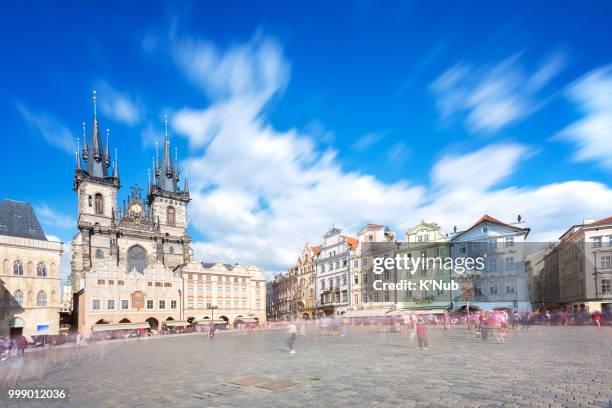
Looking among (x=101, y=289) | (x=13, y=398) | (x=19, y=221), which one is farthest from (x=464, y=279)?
(x=19, y=221)

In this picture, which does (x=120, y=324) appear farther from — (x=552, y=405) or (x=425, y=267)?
(x=552, y=405)

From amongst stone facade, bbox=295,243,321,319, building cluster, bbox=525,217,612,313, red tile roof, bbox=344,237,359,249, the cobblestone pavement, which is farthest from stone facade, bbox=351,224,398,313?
the cobblestone pavement

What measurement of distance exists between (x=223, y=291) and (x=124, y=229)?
62.7 feet

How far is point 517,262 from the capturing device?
4934 cm

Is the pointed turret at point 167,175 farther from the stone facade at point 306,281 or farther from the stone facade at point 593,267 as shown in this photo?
the stone facade at point 593,267

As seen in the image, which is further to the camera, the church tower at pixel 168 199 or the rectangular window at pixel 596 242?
the church tower at pixel 168 199

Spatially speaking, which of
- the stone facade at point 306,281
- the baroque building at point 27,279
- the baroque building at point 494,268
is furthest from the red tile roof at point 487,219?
the baroque building at point 27,279

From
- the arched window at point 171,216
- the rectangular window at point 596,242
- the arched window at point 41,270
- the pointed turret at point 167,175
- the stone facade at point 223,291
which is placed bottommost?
the stone facade at point 223,291

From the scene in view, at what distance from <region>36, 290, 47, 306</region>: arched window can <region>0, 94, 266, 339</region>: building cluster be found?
95 mm

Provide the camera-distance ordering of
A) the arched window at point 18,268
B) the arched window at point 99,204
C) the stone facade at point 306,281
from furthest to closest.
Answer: the stone facade at point 306,281
the arched window at point 99,204
the arched window at point 18,268

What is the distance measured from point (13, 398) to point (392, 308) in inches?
1845

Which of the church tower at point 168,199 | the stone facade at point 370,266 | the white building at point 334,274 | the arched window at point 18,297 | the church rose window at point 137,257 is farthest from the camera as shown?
the church tower at point 168,199

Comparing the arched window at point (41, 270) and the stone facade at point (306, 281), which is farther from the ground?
the arched window at point (41, 270)

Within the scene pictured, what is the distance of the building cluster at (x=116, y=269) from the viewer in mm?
47625
